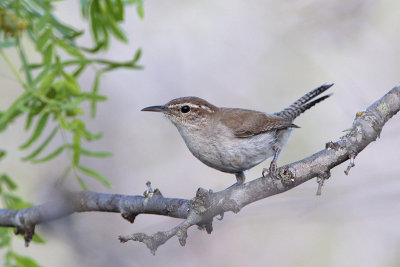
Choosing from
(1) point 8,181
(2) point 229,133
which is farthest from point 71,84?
(2) point 229,133

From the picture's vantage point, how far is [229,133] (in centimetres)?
372

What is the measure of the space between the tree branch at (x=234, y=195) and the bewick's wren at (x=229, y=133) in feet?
3.76

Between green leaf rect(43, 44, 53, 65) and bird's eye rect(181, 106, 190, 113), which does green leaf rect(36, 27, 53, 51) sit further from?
bird's eye rect(181, 106, 190, 113)

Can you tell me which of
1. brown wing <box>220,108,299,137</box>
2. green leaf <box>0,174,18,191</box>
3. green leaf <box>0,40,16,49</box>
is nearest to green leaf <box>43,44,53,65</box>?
green leaf <box>0,40,16,49</box>

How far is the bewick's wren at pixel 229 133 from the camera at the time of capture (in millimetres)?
3607

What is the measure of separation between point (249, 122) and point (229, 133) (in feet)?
0.75

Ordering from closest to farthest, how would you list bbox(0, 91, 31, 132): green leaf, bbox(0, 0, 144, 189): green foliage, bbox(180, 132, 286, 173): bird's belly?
bbox(0, 91, 31, 132): green leaf
bbox(0, 0, 144, 189): green foliage
bbox(180, 132, 286, 173): bird's belly

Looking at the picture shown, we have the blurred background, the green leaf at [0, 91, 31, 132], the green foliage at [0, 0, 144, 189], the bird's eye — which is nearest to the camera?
the green leaf at [0, 91, 31, 132]

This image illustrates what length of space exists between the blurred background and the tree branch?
1441 millimetres

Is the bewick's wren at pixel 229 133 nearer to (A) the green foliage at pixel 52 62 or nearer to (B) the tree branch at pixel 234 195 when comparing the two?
(B) the tree branch at pixel 234 195

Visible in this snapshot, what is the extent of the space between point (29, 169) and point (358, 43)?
3276mm

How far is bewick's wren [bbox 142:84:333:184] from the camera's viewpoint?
361cm

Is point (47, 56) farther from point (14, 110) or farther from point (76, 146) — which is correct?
point (76, 146)

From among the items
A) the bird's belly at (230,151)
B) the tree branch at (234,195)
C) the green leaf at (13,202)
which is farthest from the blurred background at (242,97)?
the green leaf at (13,202)
